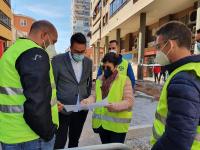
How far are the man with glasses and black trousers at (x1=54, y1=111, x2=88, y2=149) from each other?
2.05m

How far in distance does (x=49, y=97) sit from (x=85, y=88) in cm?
157

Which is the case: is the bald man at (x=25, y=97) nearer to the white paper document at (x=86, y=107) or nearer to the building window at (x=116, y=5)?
the white paper document at (x=86, y=107)

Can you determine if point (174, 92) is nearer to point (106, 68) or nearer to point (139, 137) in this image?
point (106, 68)

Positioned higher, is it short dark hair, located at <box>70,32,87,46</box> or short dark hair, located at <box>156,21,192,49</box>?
short dark hair, located at <box>70,32,87,46</box>

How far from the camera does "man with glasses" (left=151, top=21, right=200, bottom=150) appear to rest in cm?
156

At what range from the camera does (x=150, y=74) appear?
84.2 ft

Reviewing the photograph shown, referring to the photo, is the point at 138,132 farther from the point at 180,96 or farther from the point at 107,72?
the point at 180,96

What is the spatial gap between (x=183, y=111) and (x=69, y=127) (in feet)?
8.71

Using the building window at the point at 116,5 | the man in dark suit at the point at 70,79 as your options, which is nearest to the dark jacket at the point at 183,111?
the man in dark suit at the point at 70,79

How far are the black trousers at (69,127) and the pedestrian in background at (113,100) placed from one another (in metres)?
0.48

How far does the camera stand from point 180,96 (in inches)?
62.0

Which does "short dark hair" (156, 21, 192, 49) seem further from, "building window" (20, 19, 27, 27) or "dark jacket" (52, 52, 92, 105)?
"building window" (20, 19, 27, 27)

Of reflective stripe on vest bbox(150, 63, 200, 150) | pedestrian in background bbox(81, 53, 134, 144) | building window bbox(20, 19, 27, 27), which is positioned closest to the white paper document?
pedestrian in background bbox(81, 53, 134, 144)

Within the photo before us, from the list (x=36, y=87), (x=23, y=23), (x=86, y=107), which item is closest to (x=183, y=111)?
(x=36, y=87)
